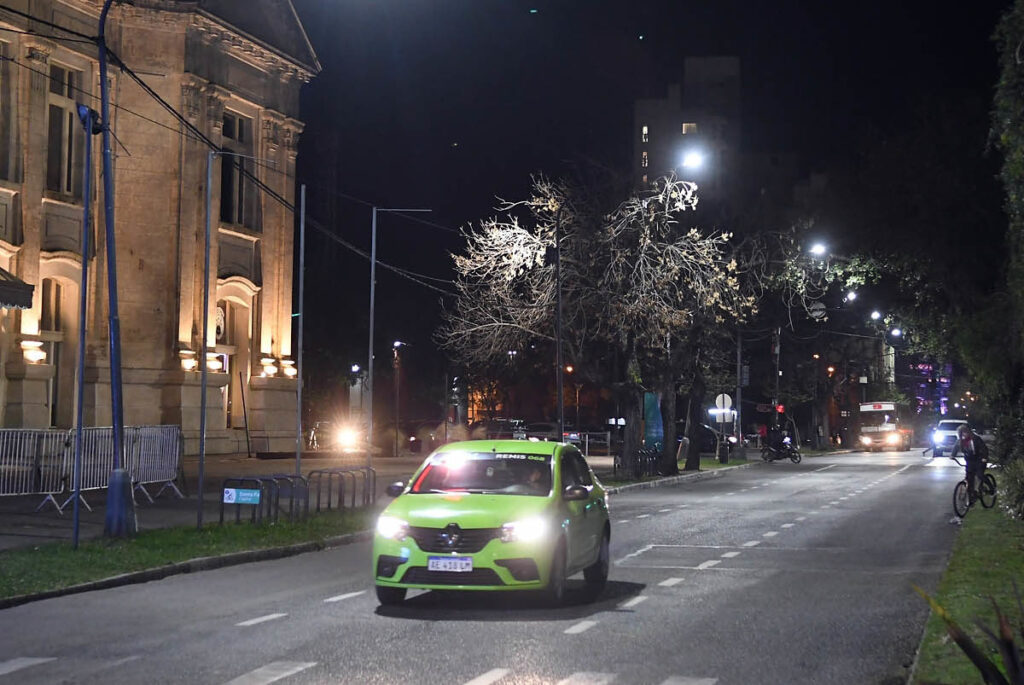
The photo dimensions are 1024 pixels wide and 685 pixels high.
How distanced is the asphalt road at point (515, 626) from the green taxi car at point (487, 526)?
34cm

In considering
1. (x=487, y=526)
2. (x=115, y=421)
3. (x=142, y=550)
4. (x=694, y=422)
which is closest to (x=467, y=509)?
(x=487, y=526)

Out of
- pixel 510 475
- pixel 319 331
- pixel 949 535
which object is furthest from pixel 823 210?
pixel 319 331

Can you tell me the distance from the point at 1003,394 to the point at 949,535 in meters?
4.54

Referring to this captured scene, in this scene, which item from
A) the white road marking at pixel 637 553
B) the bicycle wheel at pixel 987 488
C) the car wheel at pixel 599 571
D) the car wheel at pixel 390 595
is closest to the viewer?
the car wheel at pixel 390 595

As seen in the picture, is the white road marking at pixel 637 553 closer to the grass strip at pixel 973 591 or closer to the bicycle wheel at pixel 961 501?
the grass strip at pixel 973 591

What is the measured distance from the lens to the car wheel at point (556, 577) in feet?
41.6

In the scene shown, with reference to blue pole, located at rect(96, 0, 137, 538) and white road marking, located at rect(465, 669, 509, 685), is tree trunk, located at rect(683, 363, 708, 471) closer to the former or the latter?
blue pole, located at rect(96, 0, 137, 538)

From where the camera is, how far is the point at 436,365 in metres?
74.5

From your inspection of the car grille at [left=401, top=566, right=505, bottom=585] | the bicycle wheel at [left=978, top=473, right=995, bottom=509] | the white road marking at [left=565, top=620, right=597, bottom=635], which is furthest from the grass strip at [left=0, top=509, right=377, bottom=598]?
the bicycle wheel at [left=978, top=473, right=995, bottom=509]

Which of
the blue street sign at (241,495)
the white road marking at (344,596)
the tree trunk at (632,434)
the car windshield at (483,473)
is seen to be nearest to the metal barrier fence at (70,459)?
the blue street sign at (241,495)

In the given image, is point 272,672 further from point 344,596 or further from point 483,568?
point 344,596

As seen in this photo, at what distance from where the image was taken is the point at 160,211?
146 ft

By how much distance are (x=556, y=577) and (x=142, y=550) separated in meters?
6.82

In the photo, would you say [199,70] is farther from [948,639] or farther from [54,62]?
[948,639]
